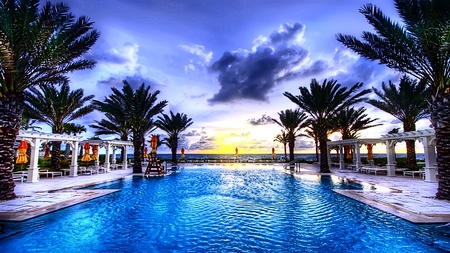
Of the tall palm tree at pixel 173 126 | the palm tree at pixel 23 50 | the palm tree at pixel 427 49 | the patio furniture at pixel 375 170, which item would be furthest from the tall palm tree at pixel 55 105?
the patio furniture at pixel 375 170

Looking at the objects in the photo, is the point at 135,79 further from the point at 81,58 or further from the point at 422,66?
the point at 422,66

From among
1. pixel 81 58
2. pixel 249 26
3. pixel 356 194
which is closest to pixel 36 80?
pixel 81 58

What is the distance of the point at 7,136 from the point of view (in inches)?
358

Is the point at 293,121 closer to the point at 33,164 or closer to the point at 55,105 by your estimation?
the point at 55,105

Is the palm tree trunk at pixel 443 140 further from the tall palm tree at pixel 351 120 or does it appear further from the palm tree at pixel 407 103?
the tall palm tree at pixel 351 120

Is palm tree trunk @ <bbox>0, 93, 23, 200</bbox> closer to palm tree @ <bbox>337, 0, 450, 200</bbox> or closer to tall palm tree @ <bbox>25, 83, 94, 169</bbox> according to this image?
tall palm tree @ <bbox>25, 83, 94, 169</bbox>

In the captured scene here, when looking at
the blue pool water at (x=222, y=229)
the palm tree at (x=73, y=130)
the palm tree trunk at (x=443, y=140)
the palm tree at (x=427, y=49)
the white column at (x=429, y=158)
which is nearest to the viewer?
the blue pool water at (x=222, y=229)

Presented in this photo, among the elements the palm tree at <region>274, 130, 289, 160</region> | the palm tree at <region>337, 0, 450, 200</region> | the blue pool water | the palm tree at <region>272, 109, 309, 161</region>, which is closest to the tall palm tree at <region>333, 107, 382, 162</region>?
the palm tree at <region>272, 109, 309, 161</region>

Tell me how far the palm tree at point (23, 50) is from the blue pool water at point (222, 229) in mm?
3997

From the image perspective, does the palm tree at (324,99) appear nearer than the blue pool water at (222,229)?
No

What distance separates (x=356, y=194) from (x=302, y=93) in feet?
39.9

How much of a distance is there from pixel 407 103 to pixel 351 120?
10358 millimetres

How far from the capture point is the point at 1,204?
8328 millimetres

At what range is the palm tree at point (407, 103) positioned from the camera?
18984mm
